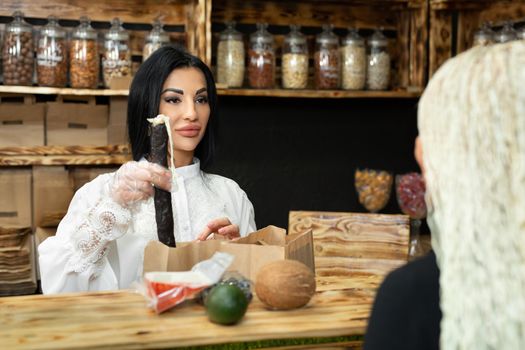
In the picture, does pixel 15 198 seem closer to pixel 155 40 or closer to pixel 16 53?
pixel 16 53

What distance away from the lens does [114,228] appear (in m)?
1.76

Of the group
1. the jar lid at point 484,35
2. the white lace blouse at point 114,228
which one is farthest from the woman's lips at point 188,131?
the jar lid at point 484,35

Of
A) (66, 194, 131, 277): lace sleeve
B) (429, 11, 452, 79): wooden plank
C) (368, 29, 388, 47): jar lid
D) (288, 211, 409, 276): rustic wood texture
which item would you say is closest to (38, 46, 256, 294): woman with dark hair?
(66, 194, 131, 277): lace sleeve

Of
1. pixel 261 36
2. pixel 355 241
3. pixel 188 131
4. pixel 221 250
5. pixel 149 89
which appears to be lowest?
pixel 355 241

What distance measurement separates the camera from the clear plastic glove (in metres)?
1.59

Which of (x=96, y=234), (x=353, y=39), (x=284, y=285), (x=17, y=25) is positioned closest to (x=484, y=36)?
(x=353, y=39)

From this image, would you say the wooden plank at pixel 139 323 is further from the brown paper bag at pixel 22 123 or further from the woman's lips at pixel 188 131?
the brown paper bag at pixel 22 123

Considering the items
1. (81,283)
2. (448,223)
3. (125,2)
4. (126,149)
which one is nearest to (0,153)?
(126,149)

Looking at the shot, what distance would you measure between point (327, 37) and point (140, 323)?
2.01 meters

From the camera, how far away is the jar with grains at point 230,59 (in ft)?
9.30

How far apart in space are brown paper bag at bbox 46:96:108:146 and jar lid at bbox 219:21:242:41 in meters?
0.53

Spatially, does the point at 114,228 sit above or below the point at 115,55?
below

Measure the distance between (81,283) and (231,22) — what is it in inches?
54.5

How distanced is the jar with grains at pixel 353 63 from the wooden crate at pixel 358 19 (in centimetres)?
18
